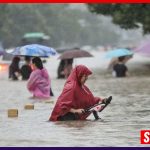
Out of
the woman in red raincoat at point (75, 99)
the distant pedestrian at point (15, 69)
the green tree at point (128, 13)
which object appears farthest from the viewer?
the green tree at point (128, 13)

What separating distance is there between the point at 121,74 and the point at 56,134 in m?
20.1

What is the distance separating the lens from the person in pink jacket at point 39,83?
21.2 m

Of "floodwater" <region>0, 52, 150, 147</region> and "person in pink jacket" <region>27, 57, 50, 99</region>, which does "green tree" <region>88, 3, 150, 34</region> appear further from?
"person in pink jacket" <region>27, 57, 50, 99</region>

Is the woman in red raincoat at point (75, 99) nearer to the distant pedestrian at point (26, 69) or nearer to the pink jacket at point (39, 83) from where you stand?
the pink jacket at point (39, 83)

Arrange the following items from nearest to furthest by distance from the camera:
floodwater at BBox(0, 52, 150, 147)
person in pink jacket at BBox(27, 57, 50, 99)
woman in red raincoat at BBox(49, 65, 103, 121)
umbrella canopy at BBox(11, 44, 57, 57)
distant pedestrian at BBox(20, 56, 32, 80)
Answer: floodwater at BBox(0, 52, 150, 147)
woman in red raincoat at BBox(49, 65, 103, 121)
person in pink jacket at BBox(27, 57, 50, 99)
umbrella canopy at BBox(11, 44, 57, 57)
distant pedestrian at BBox(20, 56, 32, 80)


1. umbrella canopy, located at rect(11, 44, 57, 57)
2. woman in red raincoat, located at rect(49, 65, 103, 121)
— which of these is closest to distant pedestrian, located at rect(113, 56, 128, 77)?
umbrella canopy, located at rect(11, 44, 57, 57)

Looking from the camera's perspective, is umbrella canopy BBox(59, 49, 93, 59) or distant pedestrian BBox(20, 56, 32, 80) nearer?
umbrella canopy BBox(59, 49, 93, 59)

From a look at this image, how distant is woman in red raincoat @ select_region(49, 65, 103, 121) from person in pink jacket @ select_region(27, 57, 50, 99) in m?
6.77

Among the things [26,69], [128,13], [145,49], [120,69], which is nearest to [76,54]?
[26,69]

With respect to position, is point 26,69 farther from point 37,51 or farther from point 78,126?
point 78,126

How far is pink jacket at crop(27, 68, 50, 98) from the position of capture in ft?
69.5

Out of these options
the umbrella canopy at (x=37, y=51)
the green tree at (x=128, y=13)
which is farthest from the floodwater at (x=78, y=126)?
the green tree at (x=128, y=13)

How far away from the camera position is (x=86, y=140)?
11555mm

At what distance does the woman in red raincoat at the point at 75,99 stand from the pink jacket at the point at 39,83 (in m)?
6.87
